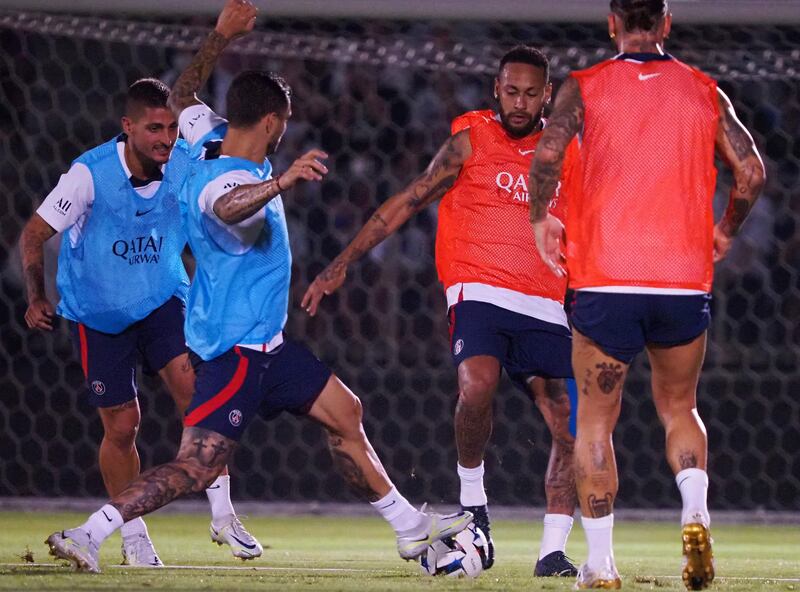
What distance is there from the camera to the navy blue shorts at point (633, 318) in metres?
3.97

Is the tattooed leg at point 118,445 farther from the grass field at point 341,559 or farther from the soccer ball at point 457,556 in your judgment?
the soccer ball at point 457,556

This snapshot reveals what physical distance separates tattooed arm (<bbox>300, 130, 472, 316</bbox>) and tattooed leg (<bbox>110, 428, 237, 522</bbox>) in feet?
1.70

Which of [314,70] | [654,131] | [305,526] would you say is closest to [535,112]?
[654,131]

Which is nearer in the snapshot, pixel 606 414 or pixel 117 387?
pixel 606 414

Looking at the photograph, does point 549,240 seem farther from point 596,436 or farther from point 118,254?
point 118,254

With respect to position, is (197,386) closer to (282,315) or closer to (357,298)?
(282,315)

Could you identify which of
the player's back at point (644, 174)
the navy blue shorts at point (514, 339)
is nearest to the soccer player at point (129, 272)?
the navy blue shorts at point (514, 339)

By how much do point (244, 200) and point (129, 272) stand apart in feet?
4.10

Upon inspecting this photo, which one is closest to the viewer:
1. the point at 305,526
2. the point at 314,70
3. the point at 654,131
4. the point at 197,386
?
Result: the point at 654,131

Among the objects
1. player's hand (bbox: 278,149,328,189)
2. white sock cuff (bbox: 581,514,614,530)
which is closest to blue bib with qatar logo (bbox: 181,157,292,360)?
player's hand (bbox: 278,149,328,189)

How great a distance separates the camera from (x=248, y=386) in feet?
14.5

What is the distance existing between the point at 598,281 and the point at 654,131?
45 centimetres

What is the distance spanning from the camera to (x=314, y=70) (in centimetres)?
937

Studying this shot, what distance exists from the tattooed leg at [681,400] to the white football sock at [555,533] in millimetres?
800
